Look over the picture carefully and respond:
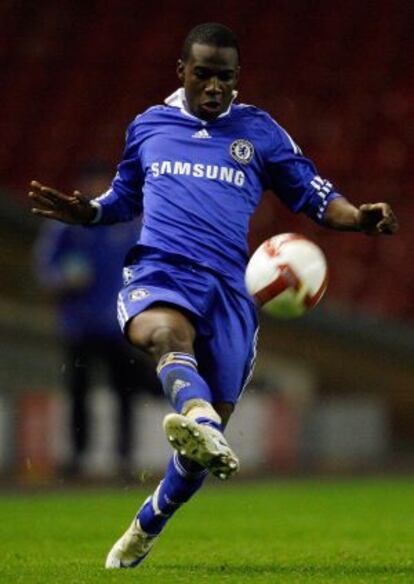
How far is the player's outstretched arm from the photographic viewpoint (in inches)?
229

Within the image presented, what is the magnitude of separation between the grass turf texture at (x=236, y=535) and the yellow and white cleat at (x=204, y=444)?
44 cm

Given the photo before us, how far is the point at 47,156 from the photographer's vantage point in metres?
16.1

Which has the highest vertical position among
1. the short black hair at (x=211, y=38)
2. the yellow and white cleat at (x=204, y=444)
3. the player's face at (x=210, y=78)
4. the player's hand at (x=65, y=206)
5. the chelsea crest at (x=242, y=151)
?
the short black hair at (x=211, y=38)

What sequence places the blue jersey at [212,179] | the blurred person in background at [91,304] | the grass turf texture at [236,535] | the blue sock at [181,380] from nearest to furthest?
the blue sock at [181,380]
the grass turf texture at [236,535]
the blue jersey at [212,179]
the blurred person in background at [91,304]

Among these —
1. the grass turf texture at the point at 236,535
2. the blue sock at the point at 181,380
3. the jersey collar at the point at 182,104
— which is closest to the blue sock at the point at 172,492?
the grass turf texture at the point at 236,535

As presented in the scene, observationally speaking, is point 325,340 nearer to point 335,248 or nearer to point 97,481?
point 335,248

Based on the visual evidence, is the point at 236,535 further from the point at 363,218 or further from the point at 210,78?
the point at 210,78

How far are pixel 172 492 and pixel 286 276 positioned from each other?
902 millimetres

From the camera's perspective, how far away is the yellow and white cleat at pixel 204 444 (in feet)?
17.0

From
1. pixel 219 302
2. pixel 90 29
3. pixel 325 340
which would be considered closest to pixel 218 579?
Result: pixel 219 302

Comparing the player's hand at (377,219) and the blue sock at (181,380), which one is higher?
the player's hand at (377,219)

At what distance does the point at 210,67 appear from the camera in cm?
609

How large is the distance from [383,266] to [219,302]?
408 inches

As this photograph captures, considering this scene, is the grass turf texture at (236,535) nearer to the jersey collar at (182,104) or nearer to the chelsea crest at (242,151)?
the chelsea crest at (242,151)
